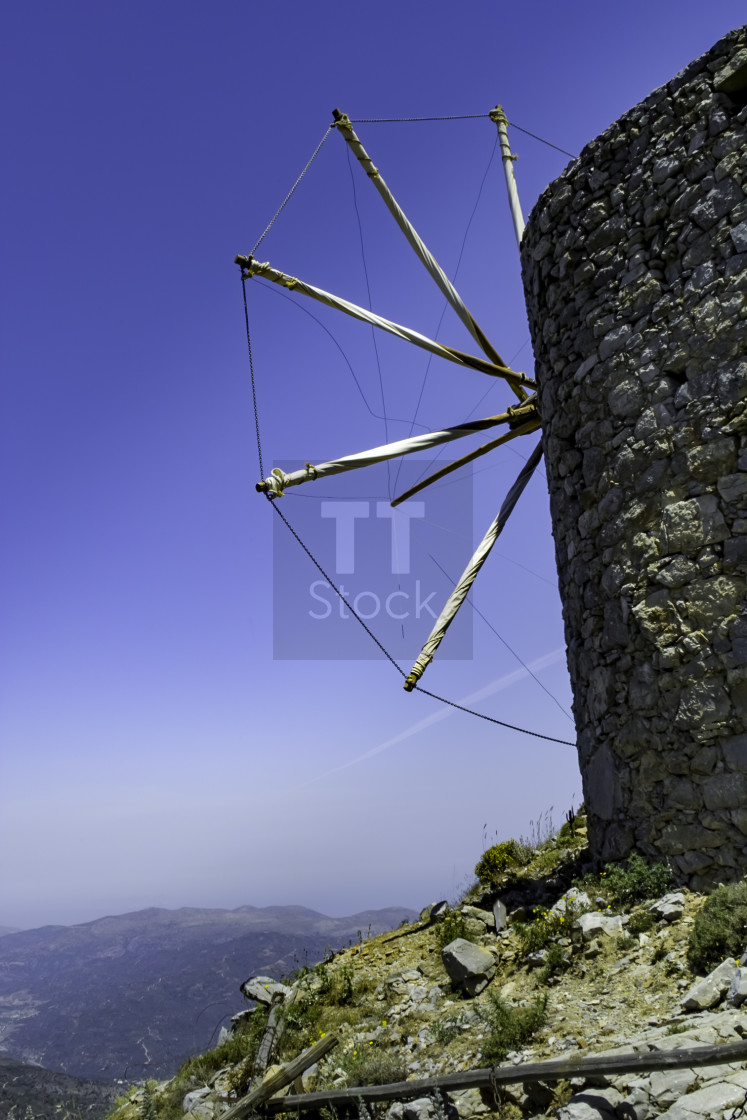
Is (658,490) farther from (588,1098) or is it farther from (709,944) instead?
(588,1098)

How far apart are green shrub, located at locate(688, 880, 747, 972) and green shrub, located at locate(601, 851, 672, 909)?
668 millimetres

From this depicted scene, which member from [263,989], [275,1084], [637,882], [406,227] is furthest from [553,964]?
[406,227]

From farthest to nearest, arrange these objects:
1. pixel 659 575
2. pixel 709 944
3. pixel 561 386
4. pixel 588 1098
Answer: pixel 561 386
pixel 659 575
pixel 709 944
pixel 588 1098

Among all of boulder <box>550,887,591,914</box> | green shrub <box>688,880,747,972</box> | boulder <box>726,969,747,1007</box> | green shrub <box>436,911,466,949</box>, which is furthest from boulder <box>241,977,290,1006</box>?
boulder <box>726,969,747,1007</box>

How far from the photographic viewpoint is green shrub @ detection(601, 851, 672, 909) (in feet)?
17.2

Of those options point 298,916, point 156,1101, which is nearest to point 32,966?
point 298,916

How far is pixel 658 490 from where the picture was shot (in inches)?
224

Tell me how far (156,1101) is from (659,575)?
5.67 m

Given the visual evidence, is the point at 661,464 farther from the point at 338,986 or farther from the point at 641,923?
the point at 338,986

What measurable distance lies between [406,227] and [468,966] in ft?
24.3

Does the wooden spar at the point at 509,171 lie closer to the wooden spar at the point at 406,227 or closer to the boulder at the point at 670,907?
the wooden spar at the point at 406,227

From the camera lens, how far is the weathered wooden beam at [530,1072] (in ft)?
9.93

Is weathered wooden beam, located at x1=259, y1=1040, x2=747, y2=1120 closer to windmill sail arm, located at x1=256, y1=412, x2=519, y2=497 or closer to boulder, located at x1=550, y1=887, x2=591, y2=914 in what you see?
boulder, located at x1=550, y1=887, x2=591, y2=914

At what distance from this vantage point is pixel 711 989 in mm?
3814
